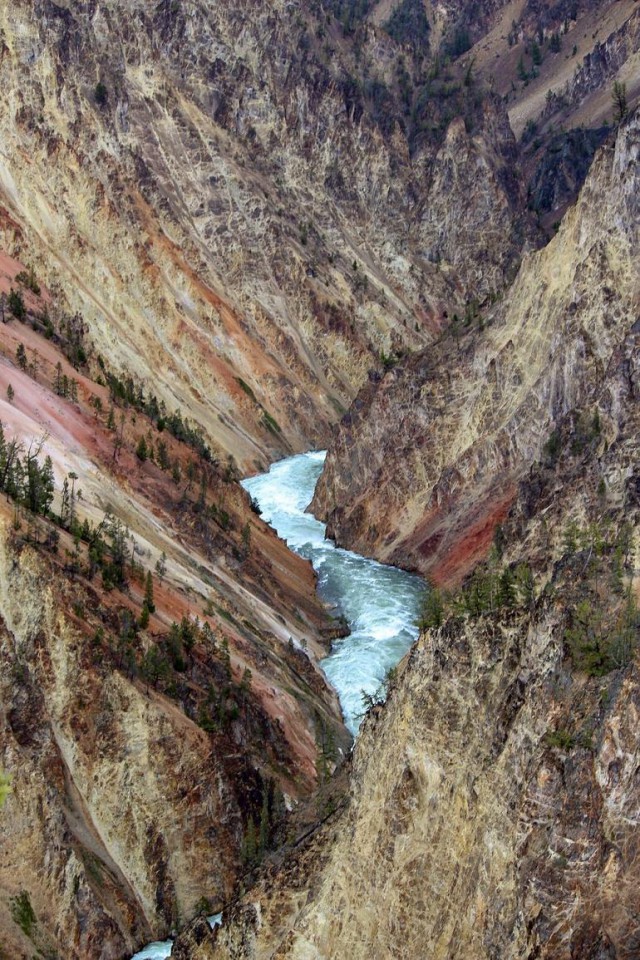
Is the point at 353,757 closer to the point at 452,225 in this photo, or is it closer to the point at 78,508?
the point at 78,508

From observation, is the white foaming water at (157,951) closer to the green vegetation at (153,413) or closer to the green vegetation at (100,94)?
the green vegetation at (153,413)

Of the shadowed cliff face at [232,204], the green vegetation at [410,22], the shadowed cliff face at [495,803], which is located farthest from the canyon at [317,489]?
the green vegetation at [410,22]

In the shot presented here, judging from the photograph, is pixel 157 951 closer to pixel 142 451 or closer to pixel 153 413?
pixel 142 451

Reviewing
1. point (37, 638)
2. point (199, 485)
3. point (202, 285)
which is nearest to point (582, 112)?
point (202, 285)

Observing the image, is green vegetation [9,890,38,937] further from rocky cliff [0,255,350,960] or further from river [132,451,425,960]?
river [132,451,425,960]

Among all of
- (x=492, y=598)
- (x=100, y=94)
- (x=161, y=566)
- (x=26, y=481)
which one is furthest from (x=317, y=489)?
(x=492, y=598)

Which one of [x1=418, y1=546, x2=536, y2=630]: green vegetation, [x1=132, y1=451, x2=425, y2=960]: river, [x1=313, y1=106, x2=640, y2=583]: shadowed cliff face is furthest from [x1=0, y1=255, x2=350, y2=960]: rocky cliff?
[x1=313, y1=106, x2=640, y2=583]: shadowed cliff face
